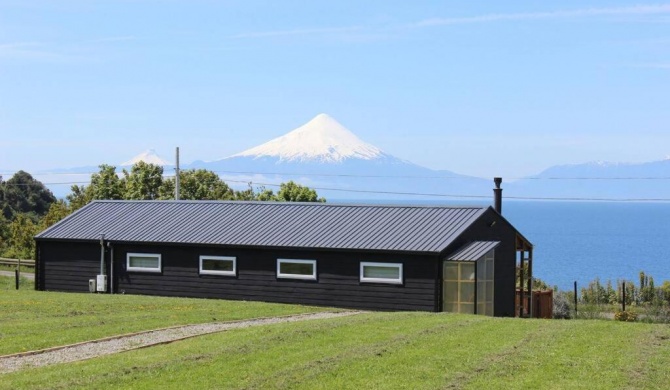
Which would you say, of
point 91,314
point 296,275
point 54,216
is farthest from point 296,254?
point 54,216

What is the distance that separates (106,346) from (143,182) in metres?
44.9

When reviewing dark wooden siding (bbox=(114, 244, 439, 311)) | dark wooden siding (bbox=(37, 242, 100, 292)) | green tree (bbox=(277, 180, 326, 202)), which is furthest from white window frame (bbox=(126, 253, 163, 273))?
green tree (bbox=(277, 180, 326, 202))

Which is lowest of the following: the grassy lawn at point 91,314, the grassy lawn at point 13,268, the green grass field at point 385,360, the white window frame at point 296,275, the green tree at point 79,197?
the grassy lawn at point 13,268

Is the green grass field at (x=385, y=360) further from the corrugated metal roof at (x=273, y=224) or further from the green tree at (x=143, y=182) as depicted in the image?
the green tree at (x=143, y=182)

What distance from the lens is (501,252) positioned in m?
35.9

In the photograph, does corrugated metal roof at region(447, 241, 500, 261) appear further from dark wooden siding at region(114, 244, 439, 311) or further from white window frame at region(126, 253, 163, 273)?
white window frame at region(126, 253, 163, 273)

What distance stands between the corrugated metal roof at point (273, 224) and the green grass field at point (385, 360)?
9.97 meters

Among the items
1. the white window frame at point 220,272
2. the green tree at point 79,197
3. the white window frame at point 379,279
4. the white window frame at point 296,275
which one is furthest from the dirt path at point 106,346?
the green tree at point 79,197

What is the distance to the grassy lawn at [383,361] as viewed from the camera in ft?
53.0

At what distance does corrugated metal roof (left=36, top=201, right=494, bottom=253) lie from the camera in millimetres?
33500

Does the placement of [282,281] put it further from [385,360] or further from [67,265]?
[385,360]

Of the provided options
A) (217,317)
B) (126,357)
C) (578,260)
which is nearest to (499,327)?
(217,317)

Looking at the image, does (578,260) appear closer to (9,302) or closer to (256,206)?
(256,206)

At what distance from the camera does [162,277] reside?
36.5 m
